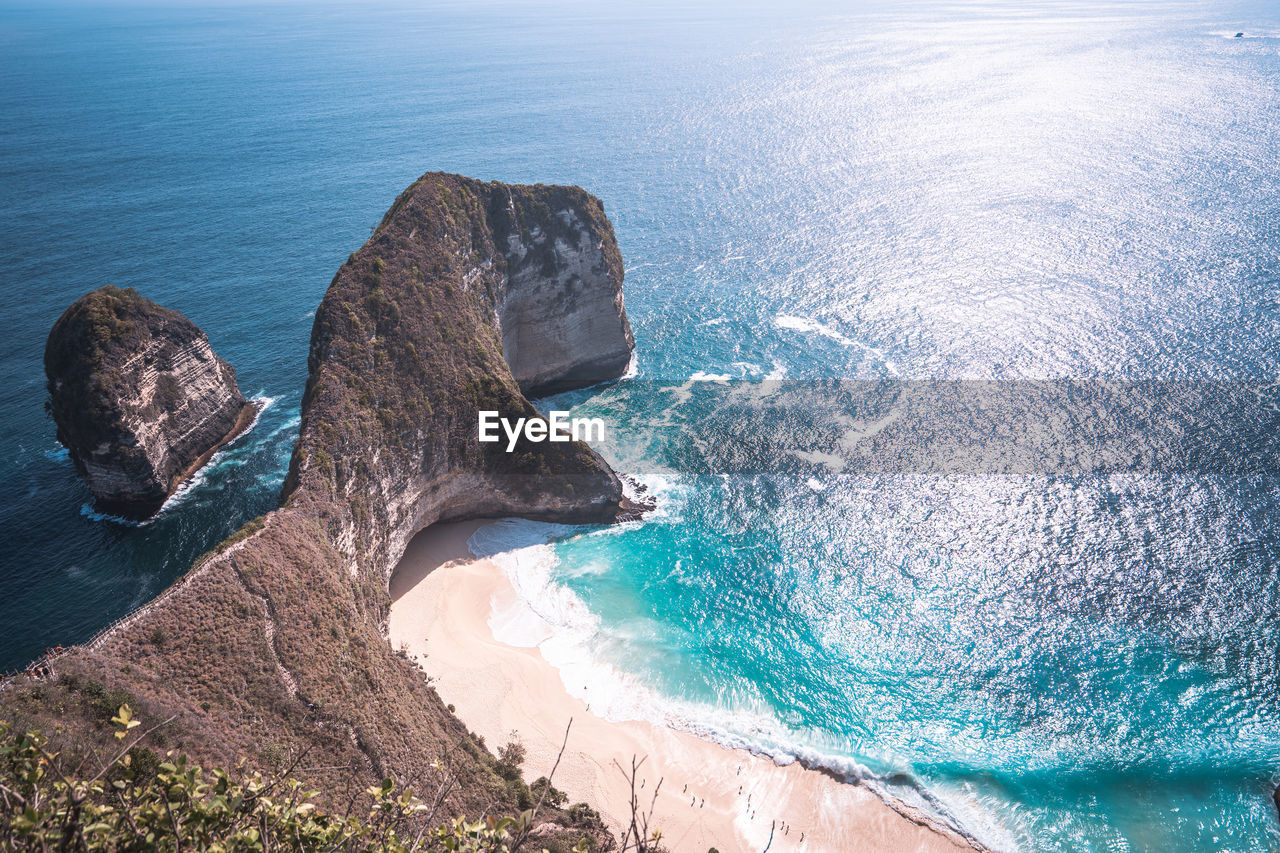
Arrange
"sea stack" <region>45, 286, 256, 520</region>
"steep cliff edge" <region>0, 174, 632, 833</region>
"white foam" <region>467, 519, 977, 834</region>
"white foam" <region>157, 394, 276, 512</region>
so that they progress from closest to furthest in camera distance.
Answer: "steep cliff edge" <region>0, 174, 632, 833</region>
"white foam" <region>467, 519, 977, 834</region>
"sea stack" <region>45, 286, 256, 520</region>
"white foam" <region>157, 394, 276, 512</region>

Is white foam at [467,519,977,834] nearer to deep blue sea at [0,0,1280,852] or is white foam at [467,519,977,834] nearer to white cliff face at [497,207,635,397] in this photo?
deep blue sea at [0,0,1280,852]

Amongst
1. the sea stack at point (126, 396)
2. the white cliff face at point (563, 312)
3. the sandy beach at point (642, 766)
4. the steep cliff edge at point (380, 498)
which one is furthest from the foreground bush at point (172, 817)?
the white cliff face at point (563, 312)

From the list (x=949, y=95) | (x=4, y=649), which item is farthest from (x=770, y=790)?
(x=949, y=95)

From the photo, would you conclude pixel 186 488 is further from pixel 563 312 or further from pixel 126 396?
pixel 563 312

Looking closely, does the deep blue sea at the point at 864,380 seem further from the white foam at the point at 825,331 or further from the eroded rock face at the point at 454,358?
the eroded rock face at the point at 454,358

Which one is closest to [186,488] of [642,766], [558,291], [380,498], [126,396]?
[126,396]

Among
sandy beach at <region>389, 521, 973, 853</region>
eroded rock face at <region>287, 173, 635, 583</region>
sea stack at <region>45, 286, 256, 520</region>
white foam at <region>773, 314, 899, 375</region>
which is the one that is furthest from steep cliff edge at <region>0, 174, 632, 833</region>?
white foam at <region>773, 314, 899, 375</region>

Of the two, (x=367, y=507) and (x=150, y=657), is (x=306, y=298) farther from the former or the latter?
(x=150, y=657)
